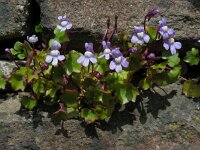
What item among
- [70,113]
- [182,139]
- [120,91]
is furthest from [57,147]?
[182,139]

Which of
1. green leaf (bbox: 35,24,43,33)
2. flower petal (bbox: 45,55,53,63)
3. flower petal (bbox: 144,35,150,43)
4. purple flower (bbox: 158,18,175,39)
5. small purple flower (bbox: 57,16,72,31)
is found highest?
small purple flower (bbox: 57,16,72,31)

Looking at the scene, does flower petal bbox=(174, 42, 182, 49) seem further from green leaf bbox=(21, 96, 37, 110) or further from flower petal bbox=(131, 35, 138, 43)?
green leaf bbox=(21, 96, 37, 110)

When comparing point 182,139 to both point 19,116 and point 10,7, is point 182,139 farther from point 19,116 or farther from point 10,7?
point 10,7

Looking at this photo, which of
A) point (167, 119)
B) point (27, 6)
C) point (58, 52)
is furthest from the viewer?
point (27, 6)

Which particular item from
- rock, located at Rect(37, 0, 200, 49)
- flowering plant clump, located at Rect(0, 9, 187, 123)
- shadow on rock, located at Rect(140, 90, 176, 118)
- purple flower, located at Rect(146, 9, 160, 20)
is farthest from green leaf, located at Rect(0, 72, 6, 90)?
purple flower, located at Rect(146, 9, 160, 20)

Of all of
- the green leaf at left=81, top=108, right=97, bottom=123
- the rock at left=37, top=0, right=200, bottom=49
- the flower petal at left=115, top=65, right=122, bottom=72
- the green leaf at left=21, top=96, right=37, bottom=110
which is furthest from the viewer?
the rock at left=37, top=0, right=200, bottom=49

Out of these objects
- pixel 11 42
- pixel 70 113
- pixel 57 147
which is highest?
pixel 11 42

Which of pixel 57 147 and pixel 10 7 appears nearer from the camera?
pixel 57 147
